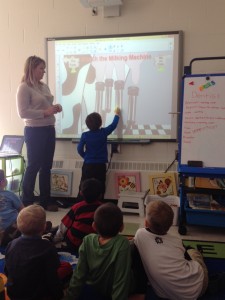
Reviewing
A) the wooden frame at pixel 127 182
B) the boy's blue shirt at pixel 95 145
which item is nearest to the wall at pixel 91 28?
the wooden frame at pixel 127 182

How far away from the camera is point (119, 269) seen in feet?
4.80

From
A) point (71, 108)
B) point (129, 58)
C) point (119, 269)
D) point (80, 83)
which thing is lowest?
point (119, 269)

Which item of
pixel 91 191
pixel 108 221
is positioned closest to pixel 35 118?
pixel 91 191

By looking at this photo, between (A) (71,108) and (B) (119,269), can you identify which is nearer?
(B) (119,269)

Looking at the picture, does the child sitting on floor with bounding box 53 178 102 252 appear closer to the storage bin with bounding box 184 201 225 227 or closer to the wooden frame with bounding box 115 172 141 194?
the storage bin with bounding box 184 201 225 227

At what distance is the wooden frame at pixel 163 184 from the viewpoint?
11.5 ft

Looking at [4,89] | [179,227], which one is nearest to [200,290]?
[179,227]

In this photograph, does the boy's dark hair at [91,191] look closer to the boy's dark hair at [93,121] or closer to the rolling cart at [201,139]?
the rolling cart at [201,139]

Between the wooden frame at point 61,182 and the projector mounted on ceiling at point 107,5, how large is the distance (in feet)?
6.21

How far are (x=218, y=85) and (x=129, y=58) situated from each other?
3.95ft

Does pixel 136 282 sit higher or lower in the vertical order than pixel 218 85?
lower

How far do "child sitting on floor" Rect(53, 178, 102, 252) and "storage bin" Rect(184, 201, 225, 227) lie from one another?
1.05m

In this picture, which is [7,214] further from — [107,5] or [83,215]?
[107,5]

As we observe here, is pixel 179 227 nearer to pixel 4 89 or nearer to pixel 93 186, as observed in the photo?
pixel 93 186
